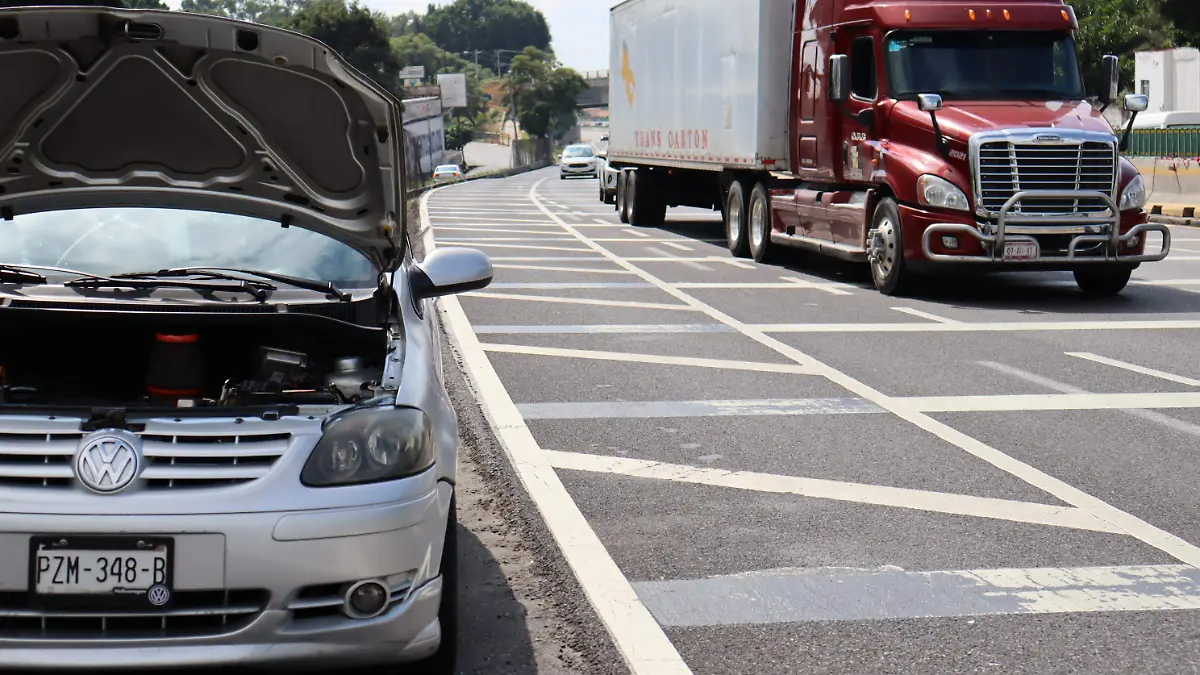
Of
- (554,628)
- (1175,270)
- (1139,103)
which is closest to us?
(554,628)

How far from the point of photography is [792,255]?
65.0ft

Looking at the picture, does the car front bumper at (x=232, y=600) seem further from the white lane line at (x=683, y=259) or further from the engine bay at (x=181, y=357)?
the white lane line at (x=683, y=259)

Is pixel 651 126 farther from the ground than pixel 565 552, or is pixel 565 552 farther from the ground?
pixel 651 126

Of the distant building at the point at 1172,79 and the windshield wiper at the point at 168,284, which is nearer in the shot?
the windshield wiper at the point at 168,284

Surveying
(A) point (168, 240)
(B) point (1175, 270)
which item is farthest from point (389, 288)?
(B) point (1175, 270)

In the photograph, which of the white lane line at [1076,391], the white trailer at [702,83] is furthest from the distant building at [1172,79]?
the white lane line at [1076,391]

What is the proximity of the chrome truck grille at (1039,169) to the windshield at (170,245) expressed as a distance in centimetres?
996

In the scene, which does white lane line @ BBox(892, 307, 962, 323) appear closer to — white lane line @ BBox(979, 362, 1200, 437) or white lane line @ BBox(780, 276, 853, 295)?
white lane line @ BBox(780, 276, 853, 295)

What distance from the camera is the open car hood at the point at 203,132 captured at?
511cm

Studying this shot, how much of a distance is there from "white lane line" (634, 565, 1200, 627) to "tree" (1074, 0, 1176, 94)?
62381 millimetres

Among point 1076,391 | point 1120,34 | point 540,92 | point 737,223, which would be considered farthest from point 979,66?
point 540,92

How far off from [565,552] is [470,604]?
635mm

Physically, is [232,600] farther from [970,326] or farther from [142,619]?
[970,326]

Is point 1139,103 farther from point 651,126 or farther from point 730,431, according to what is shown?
point 651,126
